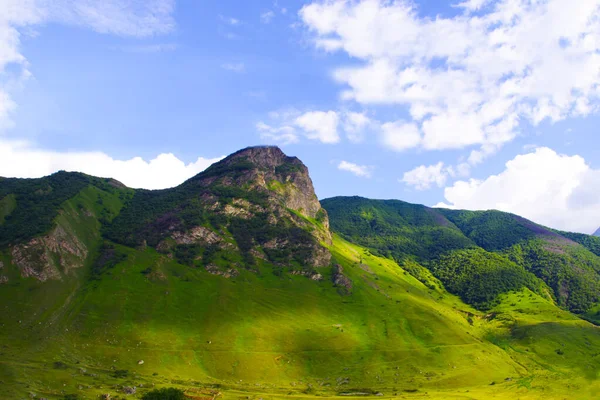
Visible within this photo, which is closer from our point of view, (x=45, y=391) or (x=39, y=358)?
(x=45, y=391)

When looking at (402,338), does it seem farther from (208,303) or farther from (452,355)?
(208,303)

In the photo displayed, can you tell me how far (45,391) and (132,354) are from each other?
46220 millimetres

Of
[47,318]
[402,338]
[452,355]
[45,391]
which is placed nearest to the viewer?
[45,391]

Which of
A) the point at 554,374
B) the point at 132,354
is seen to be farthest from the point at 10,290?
the point at 554,374

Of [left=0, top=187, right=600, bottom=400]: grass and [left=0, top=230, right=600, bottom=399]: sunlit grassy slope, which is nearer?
[left=0, top=187, right=600, bottom=400]: grass

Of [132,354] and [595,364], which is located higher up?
[132,354]

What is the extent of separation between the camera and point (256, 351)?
167 m

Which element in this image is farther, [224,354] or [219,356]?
[224,354]

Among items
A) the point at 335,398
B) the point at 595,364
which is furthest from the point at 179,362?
the point at 595,364

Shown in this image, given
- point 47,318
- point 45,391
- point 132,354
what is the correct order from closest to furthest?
1. point 45,391
2. point 132,354
3. point 47,318

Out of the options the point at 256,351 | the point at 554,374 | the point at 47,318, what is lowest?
the point at 554,374

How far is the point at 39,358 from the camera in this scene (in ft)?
440

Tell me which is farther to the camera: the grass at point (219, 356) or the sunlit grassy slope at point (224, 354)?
the sunlit grassy slope at point (224, 354)

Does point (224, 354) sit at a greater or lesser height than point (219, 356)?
greater
